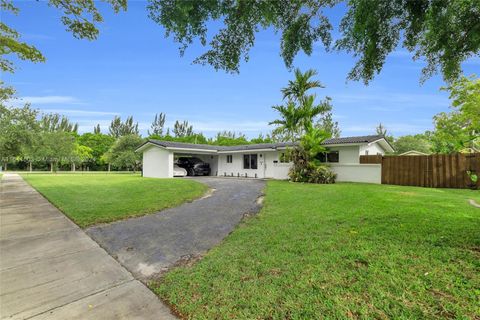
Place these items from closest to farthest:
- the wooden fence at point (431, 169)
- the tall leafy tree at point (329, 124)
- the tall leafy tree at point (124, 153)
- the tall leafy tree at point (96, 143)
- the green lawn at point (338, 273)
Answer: the green lawn at point (338, 273)
the wooden fence at point (431, 169)
the tall leafy tree at point (124, 153)
the tall leafy tree at point (329, 124)
the tall leafy tree at point (96, 143)

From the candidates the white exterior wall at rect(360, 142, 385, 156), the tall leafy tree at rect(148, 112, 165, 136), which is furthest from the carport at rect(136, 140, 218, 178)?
the tall leafy tree at rect(148, 112, 165, 136)

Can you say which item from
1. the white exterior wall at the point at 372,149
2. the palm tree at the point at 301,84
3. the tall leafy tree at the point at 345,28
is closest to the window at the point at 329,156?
the white exterior wall at the point at 372,149

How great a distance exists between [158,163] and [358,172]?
16696 millimetres

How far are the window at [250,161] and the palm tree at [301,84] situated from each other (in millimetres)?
6215

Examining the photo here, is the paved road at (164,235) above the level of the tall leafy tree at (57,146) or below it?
below

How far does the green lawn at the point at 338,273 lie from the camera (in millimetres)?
2447

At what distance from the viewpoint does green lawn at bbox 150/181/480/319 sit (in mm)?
2447

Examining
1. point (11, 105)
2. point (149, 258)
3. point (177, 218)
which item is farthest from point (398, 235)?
point (11, 105)

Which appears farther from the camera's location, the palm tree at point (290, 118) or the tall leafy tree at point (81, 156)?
the tall leafy tree at point (81, 156)

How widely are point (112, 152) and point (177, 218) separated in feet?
104

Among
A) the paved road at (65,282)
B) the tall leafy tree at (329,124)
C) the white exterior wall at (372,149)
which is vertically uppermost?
the tall leafy tree at (329,124)

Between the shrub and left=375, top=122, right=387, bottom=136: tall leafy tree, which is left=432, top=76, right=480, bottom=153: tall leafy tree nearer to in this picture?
the shrub

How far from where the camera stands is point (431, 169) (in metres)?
13.3

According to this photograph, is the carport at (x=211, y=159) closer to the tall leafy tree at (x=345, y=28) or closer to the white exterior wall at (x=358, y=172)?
the white exterior wall at (x=358, y=172)
